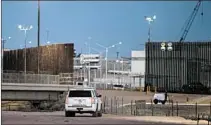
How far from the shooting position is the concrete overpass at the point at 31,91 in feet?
226

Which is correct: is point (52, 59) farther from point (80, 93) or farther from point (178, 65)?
point (80, 93)

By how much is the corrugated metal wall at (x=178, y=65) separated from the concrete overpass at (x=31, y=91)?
86.4ft

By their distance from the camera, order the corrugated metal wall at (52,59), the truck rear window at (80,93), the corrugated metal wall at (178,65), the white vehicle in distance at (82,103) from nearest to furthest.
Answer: the white vehicle in distance at (82,103)
the truck rear window at (80,93)
the corrugated metal wall at (52,59)
the corrugated metal wall at (178,65)

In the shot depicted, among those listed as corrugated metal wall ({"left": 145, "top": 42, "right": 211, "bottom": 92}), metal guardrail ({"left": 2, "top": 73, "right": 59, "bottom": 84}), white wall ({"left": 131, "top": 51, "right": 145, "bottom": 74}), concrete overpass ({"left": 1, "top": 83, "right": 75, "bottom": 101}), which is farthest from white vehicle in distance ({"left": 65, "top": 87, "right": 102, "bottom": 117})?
white wall ({"left": 131, "top": 51, "right": 145, "bottom": 74})

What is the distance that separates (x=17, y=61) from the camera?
91.5 meters

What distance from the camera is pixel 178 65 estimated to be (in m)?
94.8

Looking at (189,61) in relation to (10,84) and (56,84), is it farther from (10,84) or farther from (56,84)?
(10,84)

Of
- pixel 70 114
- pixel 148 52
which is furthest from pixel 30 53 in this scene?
pixel 70 114

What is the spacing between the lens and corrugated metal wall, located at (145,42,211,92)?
90.9 metres

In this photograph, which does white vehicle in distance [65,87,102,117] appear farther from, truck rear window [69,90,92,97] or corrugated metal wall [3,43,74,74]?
corrugated metal wall [3,43,74,74]

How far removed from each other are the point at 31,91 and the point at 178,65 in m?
34.7

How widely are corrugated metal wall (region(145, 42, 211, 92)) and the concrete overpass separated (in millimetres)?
26325

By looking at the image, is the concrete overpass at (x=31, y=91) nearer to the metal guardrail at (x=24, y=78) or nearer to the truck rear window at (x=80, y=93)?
the metal guardrail at (x=24, y=78)

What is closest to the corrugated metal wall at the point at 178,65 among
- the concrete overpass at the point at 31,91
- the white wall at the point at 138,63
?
the concrete overpass at the point at 31,91
